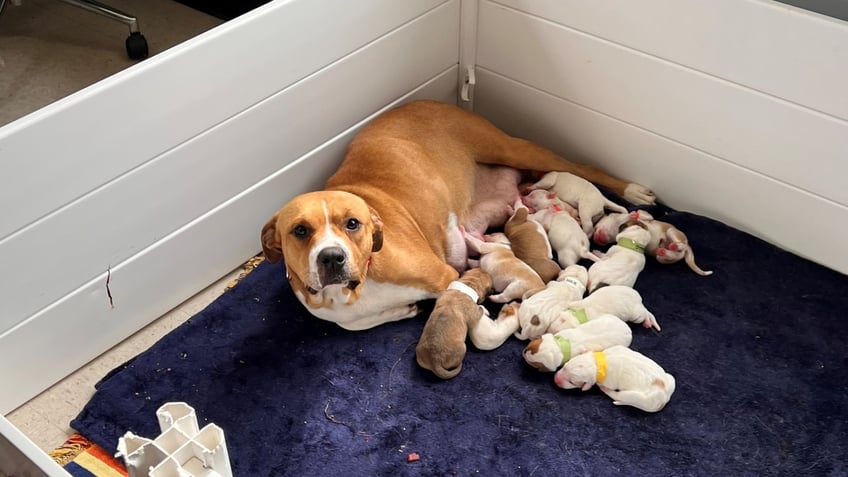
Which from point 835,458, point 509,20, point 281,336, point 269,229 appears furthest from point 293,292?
point 835,458

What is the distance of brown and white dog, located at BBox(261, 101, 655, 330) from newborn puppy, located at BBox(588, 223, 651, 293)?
0.27 meters

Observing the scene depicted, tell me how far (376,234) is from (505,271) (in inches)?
17.0

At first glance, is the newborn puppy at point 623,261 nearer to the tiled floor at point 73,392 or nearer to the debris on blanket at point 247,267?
the debris on blanket at point 247,267

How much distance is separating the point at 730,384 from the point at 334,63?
56.8 inches

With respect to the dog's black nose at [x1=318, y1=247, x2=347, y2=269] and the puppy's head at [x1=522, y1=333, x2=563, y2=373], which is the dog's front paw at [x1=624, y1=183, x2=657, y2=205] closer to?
the puppy's head at [x1=522, y1=333, x2=563, y2=373]

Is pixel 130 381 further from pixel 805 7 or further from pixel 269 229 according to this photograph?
pixel 805 7

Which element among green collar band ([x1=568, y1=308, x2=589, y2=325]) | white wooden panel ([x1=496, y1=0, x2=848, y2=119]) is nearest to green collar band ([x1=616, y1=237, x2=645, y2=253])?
green collar band ([x1=568, y1=308, x2=589, y2=325])

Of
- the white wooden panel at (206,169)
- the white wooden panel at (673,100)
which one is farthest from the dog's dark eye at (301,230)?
the white wooden panel at (673,100)

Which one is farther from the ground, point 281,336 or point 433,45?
point 433,45

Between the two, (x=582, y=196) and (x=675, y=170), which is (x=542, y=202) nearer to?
(x=582, y=196)

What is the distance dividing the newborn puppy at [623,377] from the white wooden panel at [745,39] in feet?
2.81

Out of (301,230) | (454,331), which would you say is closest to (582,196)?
(454,331)

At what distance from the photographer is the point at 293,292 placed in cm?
258

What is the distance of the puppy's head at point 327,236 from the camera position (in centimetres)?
215
